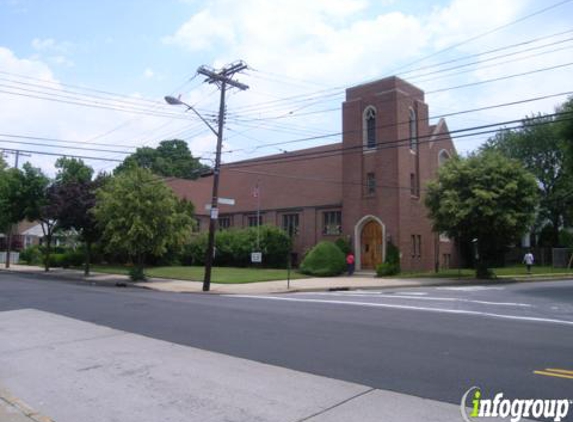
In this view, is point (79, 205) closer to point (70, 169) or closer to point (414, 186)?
point (70, 169)

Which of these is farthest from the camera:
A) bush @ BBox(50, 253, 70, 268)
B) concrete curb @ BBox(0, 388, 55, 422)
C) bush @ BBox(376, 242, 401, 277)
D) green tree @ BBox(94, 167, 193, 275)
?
bush @ BBox(50, 253, 70, 268)

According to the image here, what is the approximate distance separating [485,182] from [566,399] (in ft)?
81.7

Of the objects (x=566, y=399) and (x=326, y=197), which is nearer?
(x=566, y=399)

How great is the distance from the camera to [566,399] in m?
6.18

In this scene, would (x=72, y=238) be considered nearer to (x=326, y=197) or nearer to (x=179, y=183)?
(x=179, y=183)

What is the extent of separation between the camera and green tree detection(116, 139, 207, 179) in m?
71.1

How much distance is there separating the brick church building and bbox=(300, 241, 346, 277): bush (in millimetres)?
2229

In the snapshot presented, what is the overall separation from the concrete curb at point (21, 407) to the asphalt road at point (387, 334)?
3419mm

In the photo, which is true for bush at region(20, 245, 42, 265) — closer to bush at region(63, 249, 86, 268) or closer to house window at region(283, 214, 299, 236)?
bush at region(63, 249, 86, 268)

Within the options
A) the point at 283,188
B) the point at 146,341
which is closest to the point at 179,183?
the point at 283,188

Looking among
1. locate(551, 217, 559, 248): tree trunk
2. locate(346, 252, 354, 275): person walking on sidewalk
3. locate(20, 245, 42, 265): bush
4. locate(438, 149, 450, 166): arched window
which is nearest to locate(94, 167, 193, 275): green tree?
locate(346, 252, 354, 275): person walking on sidewalk

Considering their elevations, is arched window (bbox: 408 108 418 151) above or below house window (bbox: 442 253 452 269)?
above

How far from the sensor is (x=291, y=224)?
141 ft

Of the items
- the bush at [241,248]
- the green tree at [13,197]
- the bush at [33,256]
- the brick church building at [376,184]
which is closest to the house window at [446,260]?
the brick church building at [376,184]
